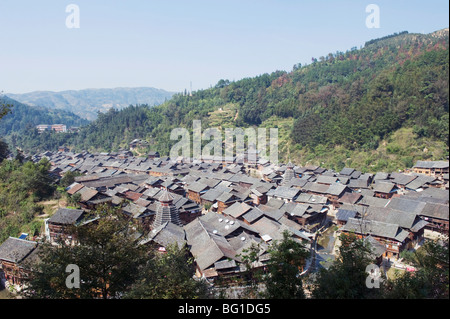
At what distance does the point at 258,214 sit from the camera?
21.6m

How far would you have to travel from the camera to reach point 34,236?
1978cm

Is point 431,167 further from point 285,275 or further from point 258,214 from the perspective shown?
point 285,275

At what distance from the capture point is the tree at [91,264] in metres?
7.96

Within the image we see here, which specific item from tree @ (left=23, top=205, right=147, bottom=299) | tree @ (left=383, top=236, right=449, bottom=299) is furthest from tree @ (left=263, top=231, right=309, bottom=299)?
tree @ (left=23, top=205, right=147, bottom=299)

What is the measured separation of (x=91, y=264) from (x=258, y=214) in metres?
14.7

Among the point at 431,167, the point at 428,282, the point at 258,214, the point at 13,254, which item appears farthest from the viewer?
the point at 431,167

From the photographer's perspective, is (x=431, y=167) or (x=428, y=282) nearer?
(x=428, y=282)

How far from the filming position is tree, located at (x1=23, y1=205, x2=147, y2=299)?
7957 millimetres

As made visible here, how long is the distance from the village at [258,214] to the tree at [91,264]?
4.46 ft

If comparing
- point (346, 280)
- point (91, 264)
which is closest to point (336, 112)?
point (346, 280)

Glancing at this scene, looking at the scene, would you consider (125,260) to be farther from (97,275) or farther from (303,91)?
(303,91)

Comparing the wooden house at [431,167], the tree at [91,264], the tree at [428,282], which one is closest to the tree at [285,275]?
the tree at [428,282]

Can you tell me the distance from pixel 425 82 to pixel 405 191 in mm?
15457

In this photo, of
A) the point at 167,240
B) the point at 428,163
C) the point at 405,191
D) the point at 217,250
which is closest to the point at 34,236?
the point at 167,240
